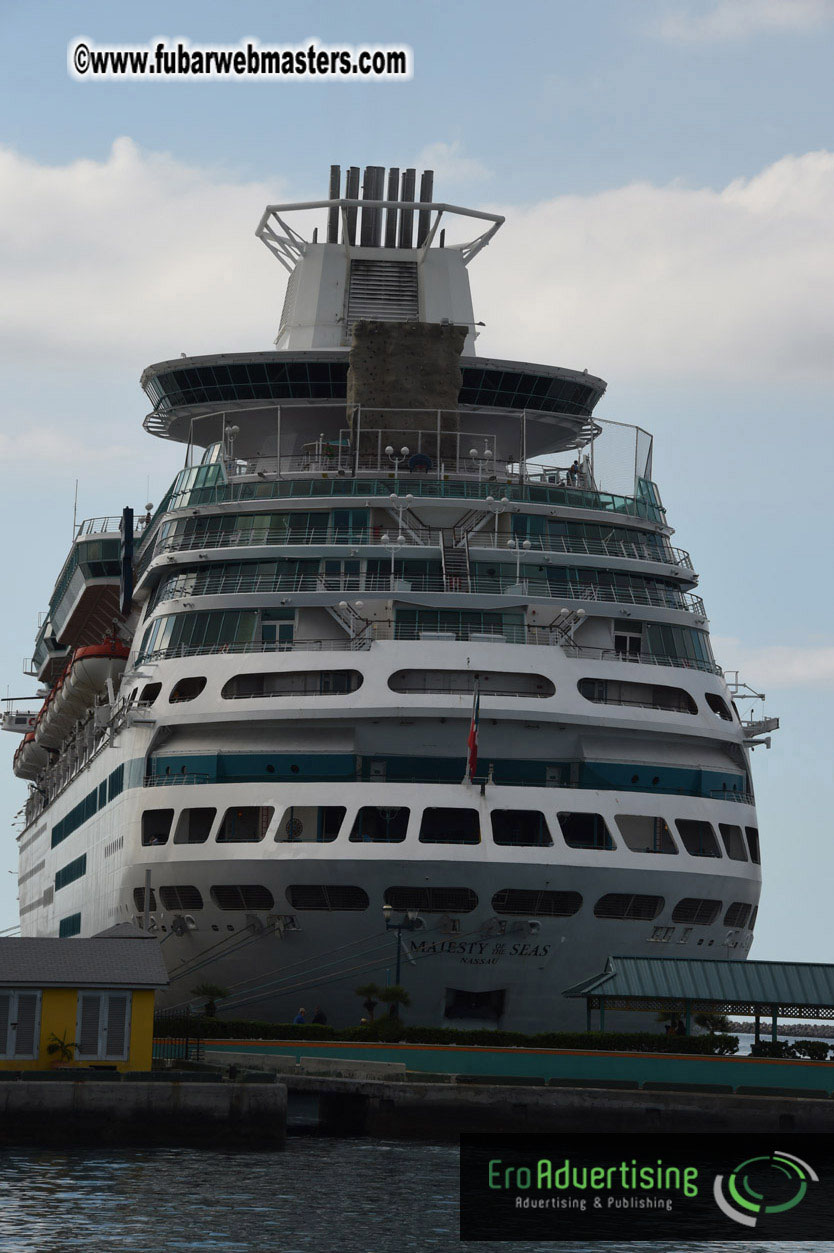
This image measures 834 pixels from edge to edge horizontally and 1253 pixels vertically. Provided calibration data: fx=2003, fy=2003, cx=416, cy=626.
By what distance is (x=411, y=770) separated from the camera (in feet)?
165

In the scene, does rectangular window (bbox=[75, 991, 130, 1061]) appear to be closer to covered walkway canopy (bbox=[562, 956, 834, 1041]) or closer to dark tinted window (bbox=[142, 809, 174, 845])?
covered walkway canopy (bbox=[562, 956, 834, 1041])

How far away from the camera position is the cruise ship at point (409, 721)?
48375mm

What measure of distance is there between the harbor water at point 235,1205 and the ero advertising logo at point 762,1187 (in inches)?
120

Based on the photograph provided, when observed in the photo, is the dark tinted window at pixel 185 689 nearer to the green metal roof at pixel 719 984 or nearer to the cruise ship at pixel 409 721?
the cruise ship at pixel 409 721

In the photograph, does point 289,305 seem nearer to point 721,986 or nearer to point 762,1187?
point 721,986

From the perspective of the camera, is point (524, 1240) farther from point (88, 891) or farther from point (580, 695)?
point (88, 891)

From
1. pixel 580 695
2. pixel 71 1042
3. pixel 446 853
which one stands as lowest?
pixel 71 1042

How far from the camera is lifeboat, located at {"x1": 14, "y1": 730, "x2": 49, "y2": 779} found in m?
92.3

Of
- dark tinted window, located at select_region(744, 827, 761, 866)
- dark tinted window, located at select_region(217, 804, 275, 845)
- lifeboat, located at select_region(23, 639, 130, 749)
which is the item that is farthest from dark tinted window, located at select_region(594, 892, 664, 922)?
lifeboat, located at select_region(23, 639, 130, 749)

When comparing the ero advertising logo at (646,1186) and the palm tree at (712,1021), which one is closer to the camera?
the ero advertising logo at (646,1186)

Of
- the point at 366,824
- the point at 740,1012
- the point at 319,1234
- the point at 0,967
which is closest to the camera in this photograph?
the point at 319,1234

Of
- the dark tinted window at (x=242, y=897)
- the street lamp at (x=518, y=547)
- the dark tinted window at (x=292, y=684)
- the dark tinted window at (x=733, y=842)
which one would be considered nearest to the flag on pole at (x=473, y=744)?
the dark tinted window at (x=292, y=684)

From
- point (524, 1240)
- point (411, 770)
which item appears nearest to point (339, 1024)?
point (411, 770)

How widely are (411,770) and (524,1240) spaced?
2054cm
